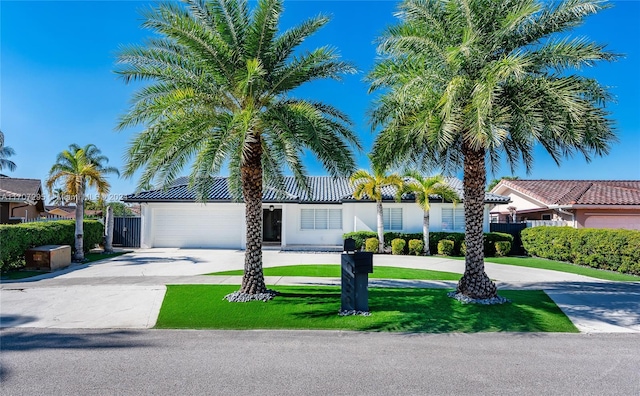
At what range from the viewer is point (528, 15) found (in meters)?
8.11

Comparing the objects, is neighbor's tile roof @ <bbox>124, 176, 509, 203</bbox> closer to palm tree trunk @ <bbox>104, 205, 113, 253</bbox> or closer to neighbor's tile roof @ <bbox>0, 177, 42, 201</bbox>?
palm tree trunk @ <bbox>104, 205, 113, 253</bbox>

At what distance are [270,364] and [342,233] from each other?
55.7 feet

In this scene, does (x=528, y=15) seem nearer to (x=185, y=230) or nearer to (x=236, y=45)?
(x=236, y=45)

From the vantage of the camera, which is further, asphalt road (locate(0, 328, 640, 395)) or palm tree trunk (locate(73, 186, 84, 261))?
palm tree trunk (locate(73, 186, 84, 261))

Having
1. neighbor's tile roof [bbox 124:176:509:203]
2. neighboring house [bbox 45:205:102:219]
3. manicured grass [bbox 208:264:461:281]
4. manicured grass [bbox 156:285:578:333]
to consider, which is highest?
neighbor's tile roof [bbox 124:176:509:203]

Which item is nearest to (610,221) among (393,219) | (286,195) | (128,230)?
(393,219)

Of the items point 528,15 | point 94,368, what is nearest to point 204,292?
point 94,368

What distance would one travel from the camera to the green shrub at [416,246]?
19.6m

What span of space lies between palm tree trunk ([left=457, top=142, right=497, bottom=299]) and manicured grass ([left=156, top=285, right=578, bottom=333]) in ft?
1.71

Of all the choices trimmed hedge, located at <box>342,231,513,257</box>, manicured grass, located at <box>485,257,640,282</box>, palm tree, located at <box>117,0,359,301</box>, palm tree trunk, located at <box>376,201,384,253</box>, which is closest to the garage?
trimmed hedge, located at <box>342,231,513,257</box>

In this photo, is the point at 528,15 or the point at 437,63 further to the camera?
the point at 437,63

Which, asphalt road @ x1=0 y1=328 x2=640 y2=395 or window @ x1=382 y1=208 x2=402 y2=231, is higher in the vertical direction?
window @ x1=382 y1=208 x2=402 y2=231

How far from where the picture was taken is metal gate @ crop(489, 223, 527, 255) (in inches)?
864

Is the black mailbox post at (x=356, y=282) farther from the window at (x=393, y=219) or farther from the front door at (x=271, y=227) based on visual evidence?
the front door at (x=271, y=227)
